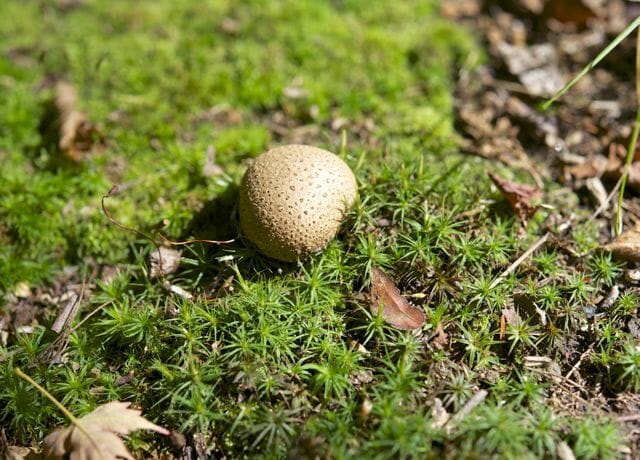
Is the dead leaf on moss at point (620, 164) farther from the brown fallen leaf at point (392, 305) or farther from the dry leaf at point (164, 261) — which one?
the dry leaf at point (164, 261)

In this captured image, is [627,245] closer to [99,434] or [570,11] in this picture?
[570,11]

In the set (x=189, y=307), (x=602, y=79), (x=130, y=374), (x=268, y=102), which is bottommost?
(x=130, y=374)

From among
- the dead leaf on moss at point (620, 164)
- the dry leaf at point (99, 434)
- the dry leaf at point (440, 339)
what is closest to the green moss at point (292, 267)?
the dry leaf at point (440, 339)

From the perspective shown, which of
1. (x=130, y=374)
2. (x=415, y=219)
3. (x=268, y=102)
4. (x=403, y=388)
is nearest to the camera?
(x=403, y=388)

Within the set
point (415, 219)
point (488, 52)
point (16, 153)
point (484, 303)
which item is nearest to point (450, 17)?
point (488, 52)

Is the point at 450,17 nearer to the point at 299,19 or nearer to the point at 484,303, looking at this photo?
the point at 299,19

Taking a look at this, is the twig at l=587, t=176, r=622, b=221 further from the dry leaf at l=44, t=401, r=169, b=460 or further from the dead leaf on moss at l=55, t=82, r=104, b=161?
the dead leaf on moss at l=55, t=82, r=104, b=161
